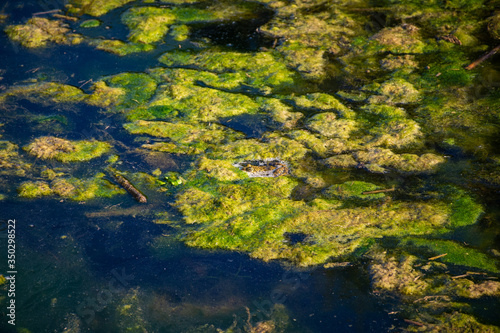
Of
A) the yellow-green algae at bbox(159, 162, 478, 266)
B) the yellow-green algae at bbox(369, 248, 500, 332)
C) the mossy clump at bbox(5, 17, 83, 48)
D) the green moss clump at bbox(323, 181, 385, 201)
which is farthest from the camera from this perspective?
the mossy clump at bbox(5, 17, 83, 48)

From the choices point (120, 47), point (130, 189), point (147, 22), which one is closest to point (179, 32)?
point (147, 22)

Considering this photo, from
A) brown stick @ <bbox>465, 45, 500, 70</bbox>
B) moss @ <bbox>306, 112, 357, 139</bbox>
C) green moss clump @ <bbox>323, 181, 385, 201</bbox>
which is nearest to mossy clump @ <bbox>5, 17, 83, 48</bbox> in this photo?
moss @ <bbox>306, 112, 357, 139</bbox>

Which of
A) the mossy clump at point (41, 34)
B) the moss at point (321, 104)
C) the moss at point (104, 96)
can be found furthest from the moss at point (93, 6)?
the moss at point (321, 104)

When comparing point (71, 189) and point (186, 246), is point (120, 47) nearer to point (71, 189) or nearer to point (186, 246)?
point (71, 189)

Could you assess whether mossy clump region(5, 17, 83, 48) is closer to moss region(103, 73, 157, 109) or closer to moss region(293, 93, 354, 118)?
moss region(103, 73, 157, 109)

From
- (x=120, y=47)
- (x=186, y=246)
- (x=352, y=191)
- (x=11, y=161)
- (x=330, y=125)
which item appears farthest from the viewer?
(x=120, y=47)

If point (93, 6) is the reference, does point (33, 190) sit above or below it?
below
